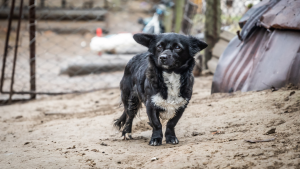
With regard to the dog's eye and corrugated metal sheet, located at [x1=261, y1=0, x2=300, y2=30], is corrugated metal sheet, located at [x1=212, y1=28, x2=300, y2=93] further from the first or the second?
the dog's eye

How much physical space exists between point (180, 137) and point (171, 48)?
2.92 ft

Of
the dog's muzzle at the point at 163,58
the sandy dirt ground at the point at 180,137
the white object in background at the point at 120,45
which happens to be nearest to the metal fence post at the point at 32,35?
the sandy dirt ground at the point at 180,137

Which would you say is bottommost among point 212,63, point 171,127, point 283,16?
point 171,127

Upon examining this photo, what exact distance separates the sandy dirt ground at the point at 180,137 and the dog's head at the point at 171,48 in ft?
2.34

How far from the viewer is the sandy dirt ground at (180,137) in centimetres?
208

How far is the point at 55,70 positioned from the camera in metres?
7.24

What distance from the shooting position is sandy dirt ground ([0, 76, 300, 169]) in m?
2.08

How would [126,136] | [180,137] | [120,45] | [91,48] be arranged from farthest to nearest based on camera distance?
[91,48]
[120,45]
[126,136]
[180,137]

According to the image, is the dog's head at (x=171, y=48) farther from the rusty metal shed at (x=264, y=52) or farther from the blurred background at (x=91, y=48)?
the blurred background at (x=91, y=48)

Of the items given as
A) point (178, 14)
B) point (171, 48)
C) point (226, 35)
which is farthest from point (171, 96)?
point (178, 14)

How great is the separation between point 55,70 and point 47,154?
5.00m

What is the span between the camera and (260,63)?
3633mm

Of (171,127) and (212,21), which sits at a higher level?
(212,21)

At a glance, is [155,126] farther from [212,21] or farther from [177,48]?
[212,21]
